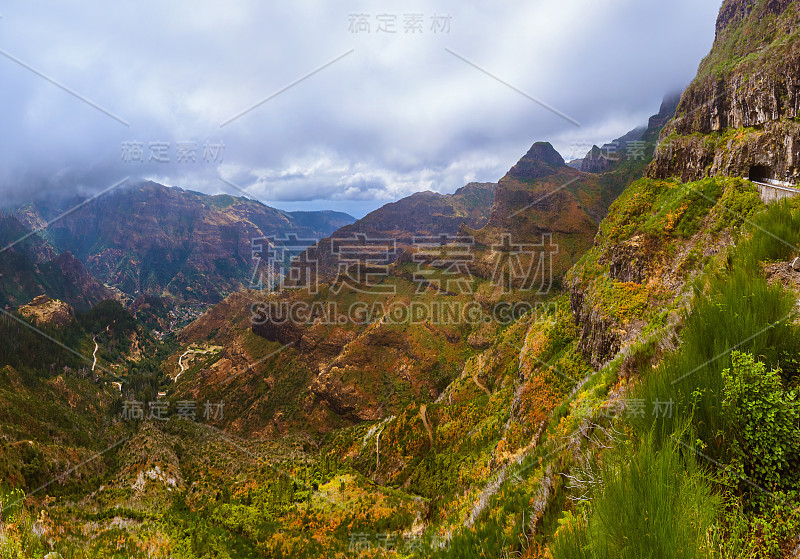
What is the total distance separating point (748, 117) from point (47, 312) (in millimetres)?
194255

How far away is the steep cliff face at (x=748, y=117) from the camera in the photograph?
20641mm

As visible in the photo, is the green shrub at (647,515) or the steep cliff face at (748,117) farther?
the steep cliff face at (748,117)

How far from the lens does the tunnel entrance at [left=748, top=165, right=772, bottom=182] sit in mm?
20719

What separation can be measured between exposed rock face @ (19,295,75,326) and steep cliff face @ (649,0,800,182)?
177694 mm

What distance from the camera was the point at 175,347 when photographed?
179500 mm

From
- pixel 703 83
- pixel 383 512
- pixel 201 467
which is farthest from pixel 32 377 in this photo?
pixel 703 83

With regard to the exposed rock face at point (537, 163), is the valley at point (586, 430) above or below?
below

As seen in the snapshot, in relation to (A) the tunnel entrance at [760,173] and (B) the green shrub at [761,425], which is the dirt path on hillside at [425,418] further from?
(A) the tunnel entrance at [760,173]

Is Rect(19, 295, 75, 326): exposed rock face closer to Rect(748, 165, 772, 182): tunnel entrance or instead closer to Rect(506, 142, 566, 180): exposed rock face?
Rect(748, 165, 772, 182): tunnel entrance

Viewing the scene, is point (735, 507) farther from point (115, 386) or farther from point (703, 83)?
point (115, 386)

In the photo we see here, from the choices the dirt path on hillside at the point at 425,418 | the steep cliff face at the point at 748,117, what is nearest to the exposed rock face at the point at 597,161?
the steep cliff face at the point at 748,117

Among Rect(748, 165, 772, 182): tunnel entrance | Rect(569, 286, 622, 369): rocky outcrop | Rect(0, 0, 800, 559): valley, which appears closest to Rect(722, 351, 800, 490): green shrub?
Rect(0, 0, 800, 559): valley

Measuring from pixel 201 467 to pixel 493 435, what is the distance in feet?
84.1

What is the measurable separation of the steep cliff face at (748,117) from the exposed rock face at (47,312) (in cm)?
17769
